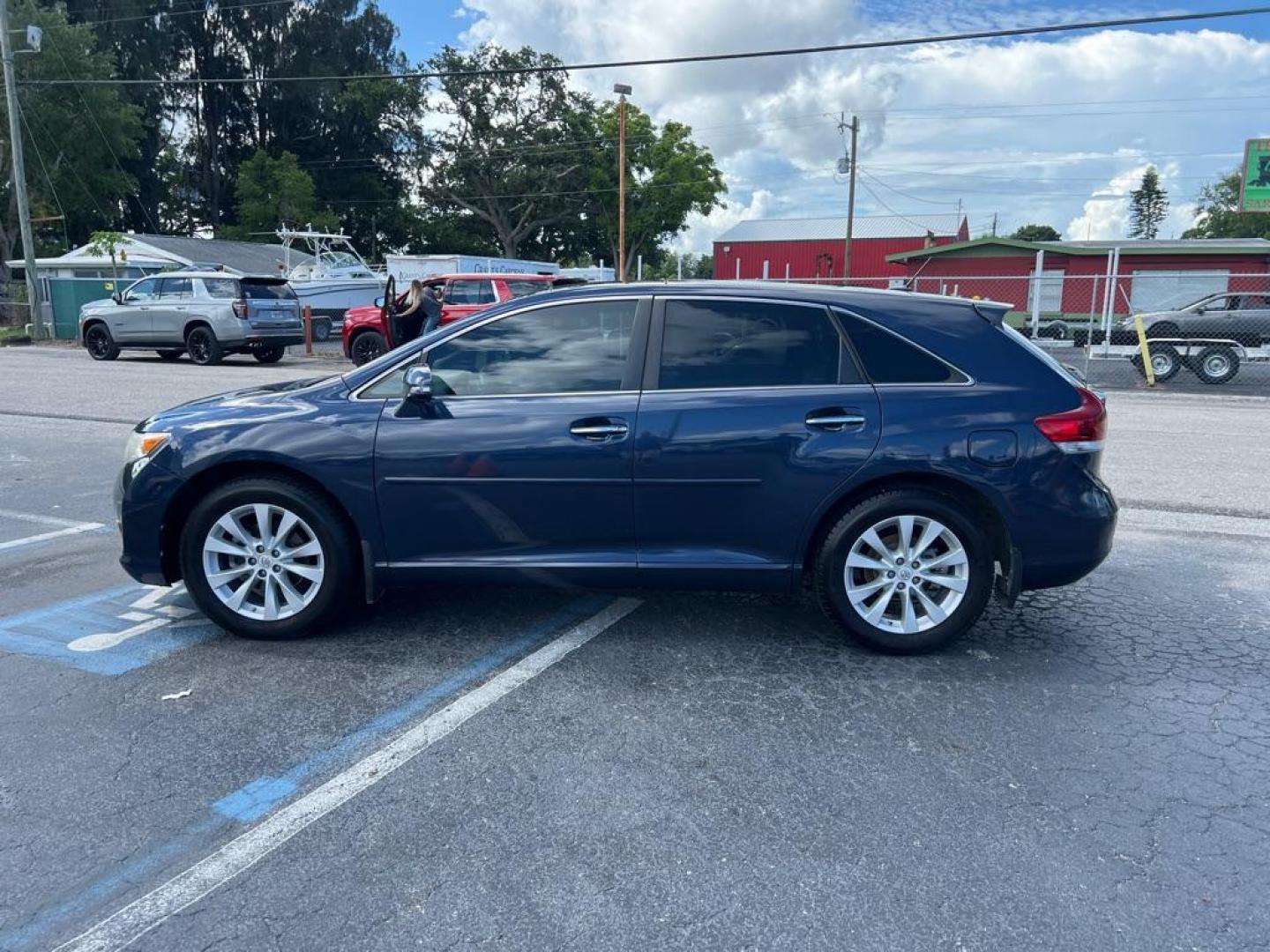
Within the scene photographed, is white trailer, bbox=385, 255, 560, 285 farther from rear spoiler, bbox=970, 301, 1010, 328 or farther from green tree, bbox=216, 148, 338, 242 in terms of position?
rear spoiler, bbox=970, 301, 1010, 328

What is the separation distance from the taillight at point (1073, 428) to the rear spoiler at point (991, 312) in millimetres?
521

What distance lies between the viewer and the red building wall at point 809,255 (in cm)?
5075

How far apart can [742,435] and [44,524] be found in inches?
206

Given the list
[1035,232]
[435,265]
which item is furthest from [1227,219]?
[435,265]

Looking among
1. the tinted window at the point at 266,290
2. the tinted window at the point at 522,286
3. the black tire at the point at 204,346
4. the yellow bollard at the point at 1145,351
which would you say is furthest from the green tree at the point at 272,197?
the yellow bollard at the point at 1145,351

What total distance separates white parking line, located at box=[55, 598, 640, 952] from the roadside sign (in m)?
32.2

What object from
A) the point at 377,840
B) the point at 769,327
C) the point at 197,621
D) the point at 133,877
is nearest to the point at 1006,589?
the point at 769,327

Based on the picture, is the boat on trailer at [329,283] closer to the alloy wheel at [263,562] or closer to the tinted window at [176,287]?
the tinted window at [176,287]

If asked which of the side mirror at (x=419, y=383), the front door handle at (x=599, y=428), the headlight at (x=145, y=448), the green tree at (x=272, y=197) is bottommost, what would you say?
the headlight at (x=145, y=448)

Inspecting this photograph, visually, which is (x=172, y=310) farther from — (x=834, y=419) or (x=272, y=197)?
(x=272, y=197)

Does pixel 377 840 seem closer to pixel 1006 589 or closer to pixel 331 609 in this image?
pixel 331 609

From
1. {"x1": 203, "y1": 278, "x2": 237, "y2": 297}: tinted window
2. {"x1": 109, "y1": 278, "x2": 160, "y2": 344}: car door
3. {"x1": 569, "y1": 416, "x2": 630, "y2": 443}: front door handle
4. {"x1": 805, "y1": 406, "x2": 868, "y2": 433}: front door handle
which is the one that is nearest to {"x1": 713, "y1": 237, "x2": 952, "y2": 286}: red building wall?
{"x1": 203, "y1": 278, "x2": 237, "y2": 297}: tinted window

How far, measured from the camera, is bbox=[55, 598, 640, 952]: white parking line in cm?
241

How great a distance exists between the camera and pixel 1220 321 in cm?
1673
